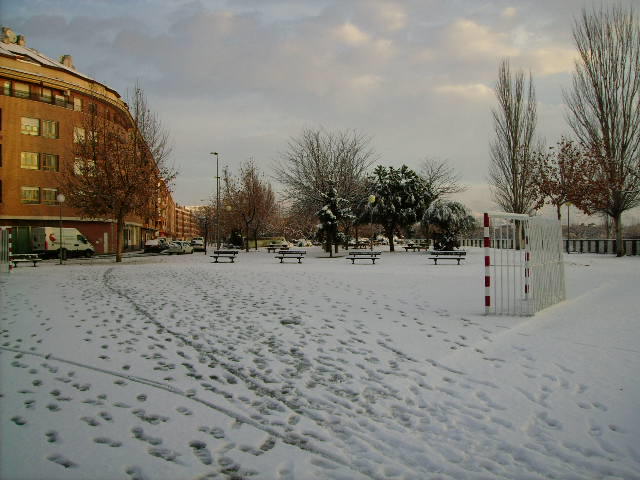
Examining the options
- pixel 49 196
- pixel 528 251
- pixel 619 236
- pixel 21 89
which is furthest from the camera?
pixel 49 196

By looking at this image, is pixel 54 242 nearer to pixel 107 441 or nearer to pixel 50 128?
pixel 50 128

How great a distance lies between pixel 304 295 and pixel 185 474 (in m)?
8.08

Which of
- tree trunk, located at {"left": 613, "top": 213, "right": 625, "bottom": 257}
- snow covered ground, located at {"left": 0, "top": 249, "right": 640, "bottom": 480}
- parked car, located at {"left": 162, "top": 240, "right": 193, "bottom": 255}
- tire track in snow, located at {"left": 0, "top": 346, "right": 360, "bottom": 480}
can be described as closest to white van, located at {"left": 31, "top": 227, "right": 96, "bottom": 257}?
parked car, located at {"left": 162, "top": 240, "right": 193, "bottom": 255}

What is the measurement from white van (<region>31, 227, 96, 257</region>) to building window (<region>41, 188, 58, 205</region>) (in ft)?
32.4

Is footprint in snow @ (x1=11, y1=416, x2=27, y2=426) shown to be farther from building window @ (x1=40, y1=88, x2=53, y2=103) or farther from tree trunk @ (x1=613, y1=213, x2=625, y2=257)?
building window @ (x1=40, y1=88, x2=53, y2=103)

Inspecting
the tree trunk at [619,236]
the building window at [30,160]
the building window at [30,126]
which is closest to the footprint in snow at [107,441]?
the tree trunk at [619,236]

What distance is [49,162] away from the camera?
42.7m

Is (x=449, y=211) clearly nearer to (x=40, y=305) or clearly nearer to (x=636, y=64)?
(x=636, y=64)

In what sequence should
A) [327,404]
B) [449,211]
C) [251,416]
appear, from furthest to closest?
[449,211] → [327,404] → [251,416]

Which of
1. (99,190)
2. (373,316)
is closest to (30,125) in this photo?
(99,190)

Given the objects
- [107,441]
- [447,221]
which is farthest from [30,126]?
[107,441]

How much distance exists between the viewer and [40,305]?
31.9 feet

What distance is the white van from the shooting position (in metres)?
32.4

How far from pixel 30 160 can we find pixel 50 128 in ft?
12.3
